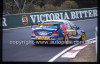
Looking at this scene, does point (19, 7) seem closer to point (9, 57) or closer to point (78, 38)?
point (78, 38)

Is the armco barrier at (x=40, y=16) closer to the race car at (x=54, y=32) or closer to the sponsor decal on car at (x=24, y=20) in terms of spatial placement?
the sponsor decal on car at (x=24, y=20)

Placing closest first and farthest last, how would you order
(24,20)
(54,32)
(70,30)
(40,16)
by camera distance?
(54,32)
(70,30)
(24,20)
(40,16)

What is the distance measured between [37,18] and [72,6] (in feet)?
45.6

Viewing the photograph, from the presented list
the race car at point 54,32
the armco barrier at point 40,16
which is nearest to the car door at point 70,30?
the race car at point 54,32

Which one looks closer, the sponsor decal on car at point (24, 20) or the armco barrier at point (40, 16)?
the armco barrier at point (40, 16)

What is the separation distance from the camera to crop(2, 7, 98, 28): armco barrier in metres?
22.2

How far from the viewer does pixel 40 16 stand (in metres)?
25.4

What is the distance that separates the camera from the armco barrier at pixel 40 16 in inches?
875

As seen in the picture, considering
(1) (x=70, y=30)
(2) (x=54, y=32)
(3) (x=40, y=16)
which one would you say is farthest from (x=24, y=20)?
(2) (x=54, y=32)

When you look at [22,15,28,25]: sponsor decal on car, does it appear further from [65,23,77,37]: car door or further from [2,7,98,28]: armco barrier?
[65,23,77,37]: car door

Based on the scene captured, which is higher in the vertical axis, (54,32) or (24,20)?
(24,20)

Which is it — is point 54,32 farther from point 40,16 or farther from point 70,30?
point 40,16

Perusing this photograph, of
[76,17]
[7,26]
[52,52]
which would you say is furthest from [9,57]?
[76,17]

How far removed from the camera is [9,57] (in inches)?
348
